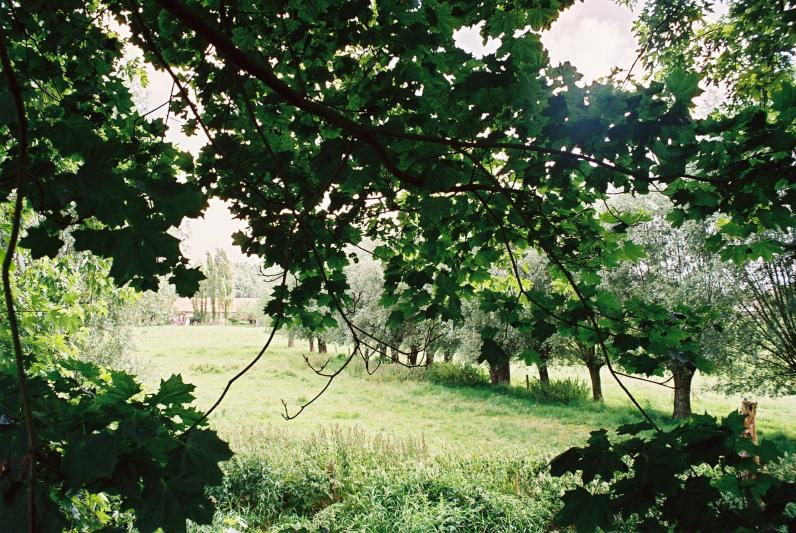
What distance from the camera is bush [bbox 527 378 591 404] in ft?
49.3

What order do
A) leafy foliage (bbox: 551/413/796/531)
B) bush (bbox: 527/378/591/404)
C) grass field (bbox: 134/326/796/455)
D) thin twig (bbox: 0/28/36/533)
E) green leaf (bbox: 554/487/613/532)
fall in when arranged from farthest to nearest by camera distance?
1. bush (bbox: 527/378/591/404)
2. grass field (bbox: 134/326/796/455)
3. green leaf (bbox: 554/487/613/532)
4. leafy foliage (bbox: 551/413/796/531)
5. thin twig (bbox: 0/28/36/533)

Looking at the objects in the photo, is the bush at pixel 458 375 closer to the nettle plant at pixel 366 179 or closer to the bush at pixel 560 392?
the bush at pixel 560 392

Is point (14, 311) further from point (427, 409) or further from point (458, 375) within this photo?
point (458, 375)

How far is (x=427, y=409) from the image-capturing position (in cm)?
1426

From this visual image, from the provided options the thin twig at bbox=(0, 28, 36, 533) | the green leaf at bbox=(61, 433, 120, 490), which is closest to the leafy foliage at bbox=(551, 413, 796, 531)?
the green leaf at bbox=(61, 433, 120, 490)

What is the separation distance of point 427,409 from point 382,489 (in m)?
7.53

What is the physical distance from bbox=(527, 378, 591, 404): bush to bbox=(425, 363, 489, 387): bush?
2.62m

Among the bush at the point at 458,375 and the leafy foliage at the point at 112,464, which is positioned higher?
the leafy foliage at the point at 112,464

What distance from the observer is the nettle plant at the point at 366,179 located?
913 millimetres

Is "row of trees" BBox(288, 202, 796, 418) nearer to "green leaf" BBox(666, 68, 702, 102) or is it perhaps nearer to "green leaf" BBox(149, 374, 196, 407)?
"green leaf" BBox(149, 374, 196, 407)

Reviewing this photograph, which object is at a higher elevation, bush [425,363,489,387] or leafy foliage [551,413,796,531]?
leafy foliage [551,413,796,531]

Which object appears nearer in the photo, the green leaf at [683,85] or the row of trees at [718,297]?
the green leaf at [683,85]

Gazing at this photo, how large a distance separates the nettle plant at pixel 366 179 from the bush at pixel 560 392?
44.2 ft

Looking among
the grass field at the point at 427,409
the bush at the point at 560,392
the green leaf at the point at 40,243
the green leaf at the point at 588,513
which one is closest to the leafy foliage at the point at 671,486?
the green leaf at the point at 588,513
